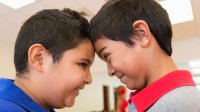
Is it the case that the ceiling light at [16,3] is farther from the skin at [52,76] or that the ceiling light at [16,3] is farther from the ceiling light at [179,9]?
the skin at [52,76]

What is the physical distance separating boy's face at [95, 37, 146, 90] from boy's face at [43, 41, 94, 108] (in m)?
0.08

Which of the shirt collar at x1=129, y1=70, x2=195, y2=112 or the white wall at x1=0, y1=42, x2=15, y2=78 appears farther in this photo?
the white wall at x1=0, y1=42, x2=15, y2=78

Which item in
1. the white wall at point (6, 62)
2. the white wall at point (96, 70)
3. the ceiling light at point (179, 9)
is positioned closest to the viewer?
the ceiling light at point (179, 9)

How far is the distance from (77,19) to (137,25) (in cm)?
24

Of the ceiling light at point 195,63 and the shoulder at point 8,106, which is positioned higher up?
the shoulder at point 8,106

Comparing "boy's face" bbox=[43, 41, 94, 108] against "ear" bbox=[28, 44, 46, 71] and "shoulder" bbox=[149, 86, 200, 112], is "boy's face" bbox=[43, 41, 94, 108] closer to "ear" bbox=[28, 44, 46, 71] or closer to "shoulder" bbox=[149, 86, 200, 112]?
"ear" bbox=[28, 44, 46, 71]

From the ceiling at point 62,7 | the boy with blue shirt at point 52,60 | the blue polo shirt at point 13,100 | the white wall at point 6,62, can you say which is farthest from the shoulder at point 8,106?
the white wall at point 6,62

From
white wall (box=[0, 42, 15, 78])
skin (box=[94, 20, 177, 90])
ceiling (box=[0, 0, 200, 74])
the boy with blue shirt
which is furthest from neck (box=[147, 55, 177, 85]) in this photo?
white wall (box=[0, 42, 15, 78])

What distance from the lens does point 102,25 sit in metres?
0.88

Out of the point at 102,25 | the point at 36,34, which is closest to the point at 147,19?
the point at 102,25

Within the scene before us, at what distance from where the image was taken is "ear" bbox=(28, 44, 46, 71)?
843 mm

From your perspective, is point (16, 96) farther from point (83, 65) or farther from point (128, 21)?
point (128, 21)

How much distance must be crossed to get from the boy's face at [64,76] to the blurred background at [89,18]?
31 cm

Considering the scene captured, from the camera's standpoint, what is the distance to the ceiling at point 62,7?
268cm
